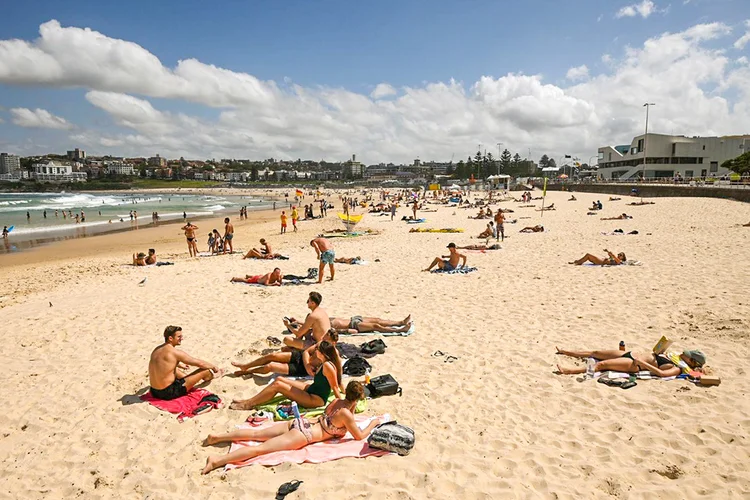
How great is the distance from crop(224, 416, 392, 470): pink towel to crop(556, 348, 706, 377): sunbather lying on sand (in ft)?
9.51

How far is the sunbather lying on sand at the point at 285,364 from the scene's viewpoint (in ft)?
18.2

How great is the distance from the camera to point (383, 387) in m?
5.07

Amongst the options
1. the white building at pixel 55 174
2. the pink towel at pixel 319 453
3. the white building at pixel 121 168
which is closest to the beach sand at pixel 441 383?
the pink towel at pixel 319 453

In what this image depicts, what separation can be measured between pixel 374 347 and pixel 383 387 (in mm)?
1333

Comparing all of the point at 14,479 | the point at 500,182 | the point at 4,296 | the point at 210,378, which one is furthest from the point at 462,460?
the point at 500,182

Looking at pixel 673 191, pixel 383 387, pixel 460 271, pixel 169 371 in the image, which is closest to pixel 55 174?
pixel 673 191

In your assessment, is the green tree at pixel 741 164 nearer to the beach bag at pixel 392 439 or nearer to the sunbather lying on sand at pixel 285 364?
the sunbather lying on sand at pixel 285 364

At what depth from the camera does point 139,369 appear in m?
5.87

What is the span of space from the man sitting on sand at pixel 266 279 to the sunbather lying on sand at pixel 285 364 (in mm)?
4931

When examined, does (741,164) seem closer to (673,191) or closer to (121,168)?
(673,191)

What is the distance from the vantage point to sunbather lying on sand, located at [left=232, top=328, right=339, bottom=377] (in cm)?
554

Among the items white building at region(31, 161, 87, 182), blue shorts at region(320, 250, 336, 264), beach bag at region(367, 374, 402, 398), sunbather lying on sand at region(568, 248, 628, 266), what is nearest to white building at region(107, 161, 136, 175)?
white building at region(31, 161, 87, 182)

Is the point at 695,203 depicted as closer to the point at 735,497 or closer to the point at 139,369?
the point at 735,497

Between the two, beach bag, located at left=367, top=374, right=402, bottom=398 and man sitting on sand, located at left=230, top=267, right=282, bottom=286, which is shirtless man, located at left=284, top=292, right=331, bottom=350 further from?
man sitting on sand, located at left=230, top=267, right=282, bottom=286
